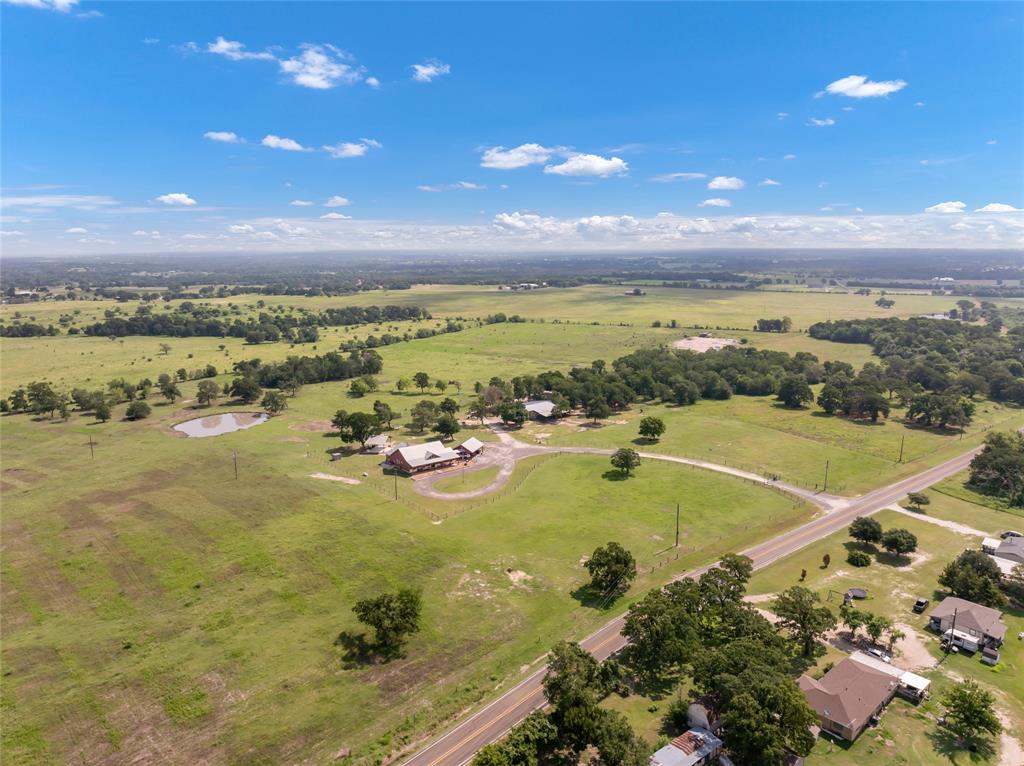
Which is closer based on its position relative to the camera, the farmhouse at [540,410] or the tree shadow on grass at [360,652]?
the tree shadow on grass at [360,652]

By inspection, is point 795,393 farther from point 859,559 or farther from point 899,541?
point 859,559

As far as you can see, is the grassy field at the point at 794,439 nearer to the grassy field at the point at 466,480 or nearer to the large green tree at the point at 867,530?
the large green tree at the point at 867,530

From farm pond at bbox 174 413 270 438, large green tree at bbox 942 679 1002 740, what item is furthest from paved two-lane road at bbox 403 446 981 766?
farm pond at bbox 174 413 270 438

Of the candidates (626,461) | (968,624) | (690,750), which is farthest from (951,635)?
(626,461)

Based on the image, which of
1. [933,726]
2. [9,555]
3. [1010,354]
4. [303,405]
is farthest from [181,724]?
[1010,354]

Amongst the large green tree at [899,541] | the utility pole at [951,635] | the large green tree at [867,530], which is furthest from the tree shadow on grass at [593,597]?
the large green tree at [899,541]

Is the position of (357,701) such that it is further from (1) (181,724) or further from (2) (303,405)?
(2) (303,405)
